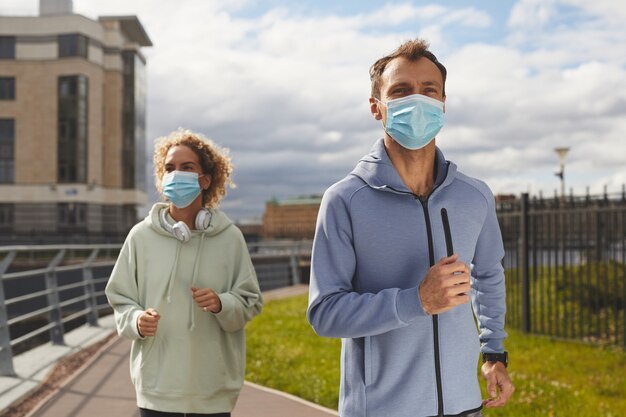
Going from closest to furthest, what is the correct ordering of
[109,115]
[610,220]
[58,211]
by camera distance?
[610,220] < [58,211] < [109,115]

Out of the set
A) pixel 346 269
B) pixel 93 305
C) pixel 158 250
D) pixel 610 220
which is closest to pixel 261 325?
pixel 93 305

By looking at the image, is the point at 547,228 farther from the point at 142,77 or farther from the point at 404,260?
the point at 142,77

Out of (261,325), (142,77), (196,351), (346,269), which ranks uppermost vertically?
(142,77)

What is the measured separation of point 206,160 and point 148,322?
955 mm

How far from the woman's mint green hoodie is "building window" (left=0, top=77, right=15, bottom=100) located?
189ft

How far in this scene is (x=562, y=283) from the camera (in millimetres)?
11438

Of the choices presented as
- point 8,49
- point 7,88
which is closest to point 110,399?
point 7,88

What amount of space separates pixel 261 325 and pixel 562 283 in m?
5.06

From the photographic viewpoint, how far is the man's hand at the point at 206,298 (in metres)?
3.05

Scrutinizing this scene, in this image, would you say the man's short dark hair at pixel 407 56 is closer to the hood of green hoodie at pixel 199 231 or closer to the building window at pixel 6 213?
the hood of green hoodie at pixel 199 231

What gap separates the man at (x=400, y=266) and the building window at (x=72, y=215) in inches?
2143

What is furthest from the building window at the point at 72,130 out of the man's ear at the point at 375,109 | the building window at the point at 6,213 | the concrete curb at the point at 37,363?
the man's ear at the point at 375,109

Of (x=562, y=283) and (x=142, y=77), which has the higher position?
(x=142, y=77)

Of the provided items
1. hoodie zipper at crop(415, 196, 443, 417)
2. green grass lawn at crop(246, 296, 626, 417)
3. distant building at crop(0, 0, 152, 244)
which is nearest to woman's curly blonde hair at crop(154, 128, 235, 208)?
hoodie zipper at crop(415, 196, 443, 417)
